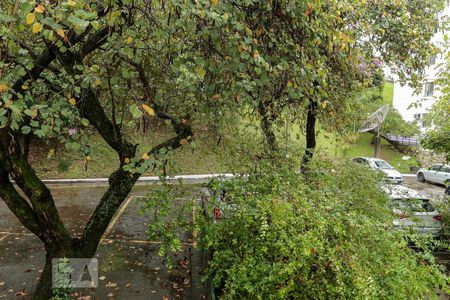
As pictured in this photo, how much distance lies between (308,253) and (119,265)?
15.8 ft

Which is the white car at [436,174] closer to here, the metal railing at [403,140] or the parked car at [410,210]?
the metal railing at [403,140]

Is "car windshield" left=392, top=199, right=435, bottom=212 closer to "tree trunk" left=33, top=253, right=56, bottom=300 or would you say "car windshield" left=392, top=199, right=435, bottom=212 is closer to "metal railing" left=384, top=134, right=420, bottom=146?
"tree trunk" left=33, top=253, right=56, bottom=300

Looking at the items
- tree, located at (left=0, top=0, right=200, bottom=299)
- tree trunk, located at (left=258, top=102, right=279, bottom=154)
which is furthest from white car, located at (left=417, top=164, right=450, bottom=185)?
tree, located at (left=0, top=0, right=200, bottom=299)

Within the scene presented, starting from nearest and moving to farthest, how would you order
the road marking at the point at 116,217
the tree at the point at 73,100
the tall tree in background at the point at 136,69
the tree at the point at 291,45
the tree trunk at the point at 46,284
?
the tall tree in background at the point at 136,69, the tree at the point at 291,45, the tree at the point at 73,100, the tree trunk at the point at 46,284, the road marking at the point at 116,217

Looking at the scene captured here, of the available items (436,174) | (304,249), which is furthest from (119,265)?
(436,174)

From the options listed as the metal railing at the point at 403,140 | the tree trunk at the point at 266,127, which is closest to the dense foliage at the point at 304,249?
the tree trunk at the point at 266,127

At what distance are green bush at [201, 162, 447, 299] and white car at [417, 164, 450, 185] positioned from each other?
15928 millimetres

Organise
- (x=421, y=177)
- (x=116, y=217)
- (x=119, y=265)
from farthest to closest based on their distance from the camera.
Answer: (x=421, y=177) → (x=116, y=217) → (x=119, y=265)

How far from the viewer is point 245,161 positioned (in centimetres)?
562

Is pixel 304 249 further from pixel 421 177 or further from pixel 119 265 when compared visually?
pixel 421 177

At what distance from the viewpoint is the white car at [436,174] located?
1766 cm

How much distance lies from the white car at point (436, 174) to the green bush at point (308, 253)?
15928 millimetres

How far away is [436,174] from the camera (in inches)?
709

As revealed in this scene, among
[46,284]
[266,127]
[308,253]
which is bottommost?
[46,284]
